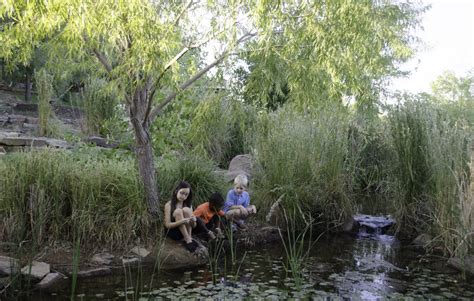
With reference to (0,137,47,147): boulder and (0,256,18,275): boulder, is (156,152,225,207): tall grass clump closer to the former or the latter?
(0,256,18,275): boulder

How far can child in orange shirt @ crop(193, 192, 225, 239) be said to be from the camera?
5.79 meters

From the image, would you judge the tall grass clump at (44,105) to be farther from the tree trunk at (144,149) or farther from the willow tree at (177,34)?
the tree trunk at (144,149)

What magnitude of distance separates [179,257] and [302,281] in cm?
141

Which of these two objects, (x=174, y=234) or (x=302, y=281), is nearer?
(x=302, y=281)

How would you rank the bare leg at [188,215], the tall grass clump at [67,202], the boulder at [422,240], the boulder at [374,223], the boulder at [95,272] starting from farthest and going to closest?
the boulder at [374,223], the boulder at [422,240], the bare leg at [188,215], the tall grass clump at [67,202], the boulder at [95,272]

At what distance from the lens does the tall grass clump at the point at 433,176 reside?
529 centimetres

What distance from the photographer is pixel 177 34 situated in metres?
4.72

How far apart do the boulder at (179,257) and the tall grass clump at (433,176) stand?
106 inches

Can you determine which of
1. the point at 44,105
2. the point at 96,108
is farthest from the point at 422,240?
the point at 44,105

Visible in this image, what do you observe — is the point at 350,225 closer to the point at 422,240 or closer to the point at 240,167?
the point at 422,240

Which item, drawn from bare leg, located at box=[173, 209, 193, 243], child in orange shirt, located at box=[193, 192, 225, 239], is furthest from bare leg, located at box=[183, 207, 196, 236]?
child in orange shirt, located at box=[193, 192, 225, 239]

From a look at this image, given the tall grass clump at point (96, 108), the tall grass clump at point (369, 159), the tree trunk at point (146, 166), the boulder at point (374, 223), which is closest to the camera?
the tree trunk at point (146, 166)

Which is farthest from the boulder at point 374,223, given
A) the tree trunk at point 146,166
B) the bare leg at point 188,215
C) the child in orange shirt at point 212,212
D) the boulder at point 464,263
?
the tree trunk at point 146,166

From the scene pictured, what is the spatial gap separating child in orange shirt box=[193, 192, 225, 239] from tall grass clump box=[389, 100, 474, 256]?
246 cm
